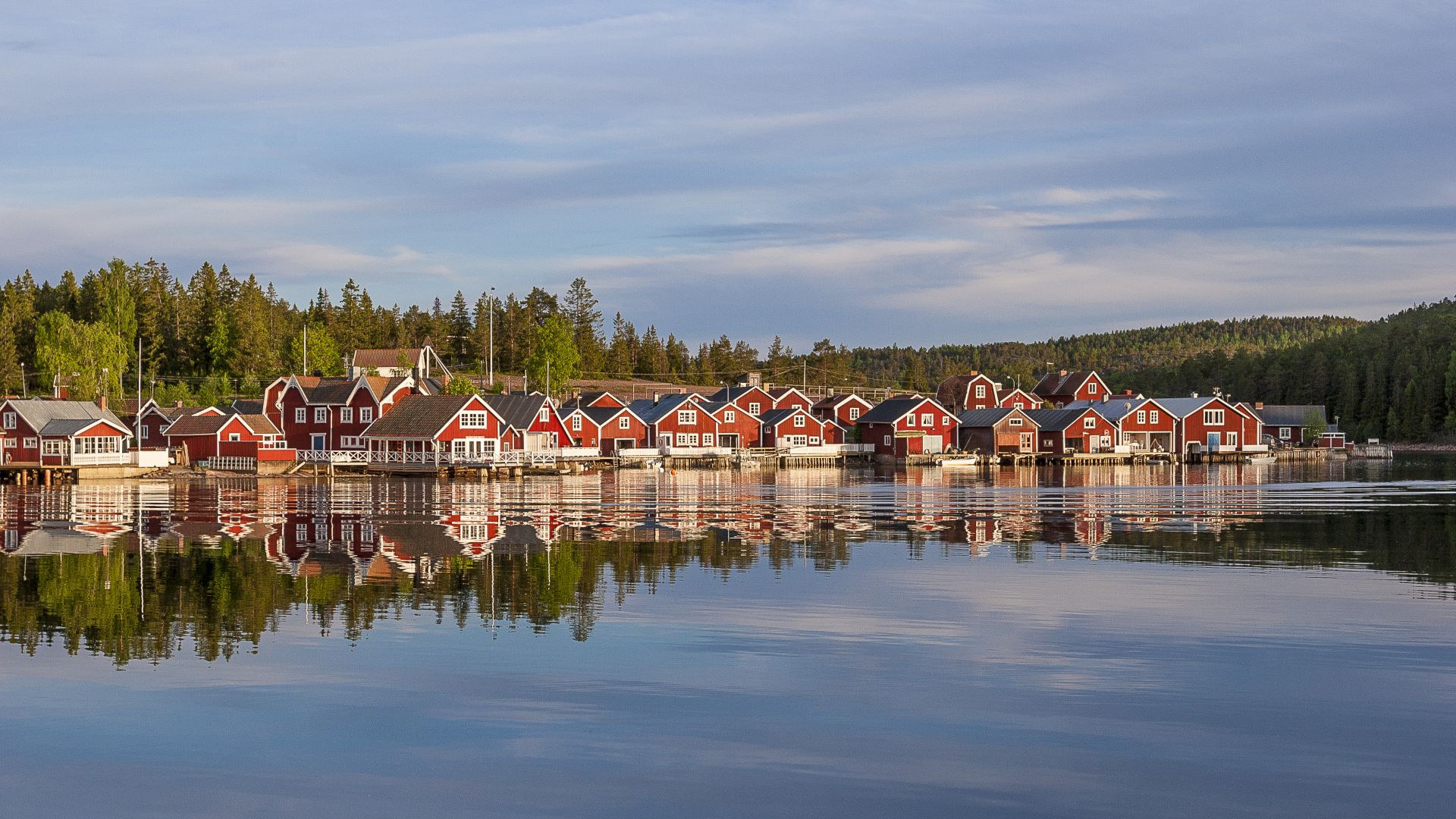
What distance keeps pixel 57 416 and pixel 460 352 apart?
77.8m

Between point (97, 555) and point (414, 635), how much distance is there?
46.2 ft

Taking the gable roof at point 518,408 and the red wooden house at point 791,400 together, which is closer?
the gable roof at point 518,408

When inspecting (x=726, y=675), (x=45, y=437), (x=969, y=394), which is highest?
(x=969, y=394)

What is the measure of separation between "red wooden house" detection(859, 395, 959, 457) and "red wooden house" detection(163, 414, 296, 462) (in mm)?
39332

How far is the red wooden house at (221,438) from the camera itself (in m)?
77.4

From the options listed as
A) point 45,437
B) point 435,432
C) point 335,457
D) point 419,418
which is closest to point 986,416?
point 435,432

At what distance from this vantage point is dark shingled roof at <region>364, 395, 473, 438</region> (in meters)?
75.2

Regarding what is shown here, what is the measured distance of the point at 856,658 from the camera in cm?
1764

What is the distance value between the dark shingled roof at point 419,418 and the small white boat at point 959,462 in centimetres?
3252

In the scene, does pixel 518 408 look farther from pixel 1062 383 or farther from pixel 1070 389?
pixel 1062 383

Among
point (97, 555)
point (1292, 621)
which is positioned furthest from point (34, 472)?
point (1292, 621)

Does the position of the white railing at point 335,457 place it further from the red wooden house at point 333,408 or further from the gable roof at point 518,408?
the gable roof at point 518,408

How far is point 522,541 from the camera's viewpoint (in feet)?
109

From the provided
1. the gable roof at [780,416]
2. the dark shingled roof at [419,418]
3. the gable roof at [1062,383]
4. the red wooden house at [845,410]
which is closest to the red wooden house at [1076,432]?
the red wooden house at [845,410]
